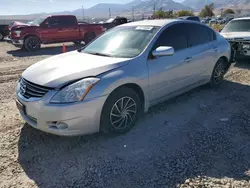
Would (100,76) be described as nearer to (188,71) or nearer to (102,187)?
(102,187)

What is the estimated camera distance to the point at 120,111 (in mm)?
3744

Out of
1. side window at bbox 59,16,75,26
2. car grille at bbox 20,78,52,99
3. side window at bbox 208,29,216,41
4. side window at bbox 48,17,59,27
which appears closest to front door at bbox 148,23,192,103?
side window at bbox 208,29,216,41

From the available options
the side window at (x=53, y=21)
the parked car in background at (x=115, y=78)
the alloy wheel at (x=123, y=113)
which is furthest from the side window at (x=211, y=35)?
the side window at (x=53, y=21)

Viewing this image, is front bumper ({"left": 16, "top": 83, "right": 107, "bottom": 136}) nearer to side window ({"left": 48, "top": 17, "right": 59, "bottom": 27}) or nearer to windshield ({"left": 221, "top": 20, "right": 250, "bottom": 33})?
windshield ({"left": 221, "top": 20, "right": 250, "bottom": 33})

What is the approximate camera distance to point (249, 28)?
8945 millimetres

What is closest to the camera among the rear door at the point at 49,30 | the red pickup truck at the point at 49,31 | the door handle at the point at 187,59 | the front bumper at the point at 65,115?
the front bumper at the point at 65,115

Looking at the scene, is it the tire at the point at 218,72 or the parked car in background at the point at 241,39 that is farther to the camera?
the parked car in background at the point at 241,39

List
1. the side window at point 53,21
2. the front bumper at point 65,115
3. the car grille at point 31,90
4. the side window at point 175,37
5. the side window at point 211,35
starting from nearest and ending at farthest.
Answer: the front bumper at point 65,115, the car grille at point 31,90, the side window at point 175,37, the side window at point 211,35, the side window at point 53,21

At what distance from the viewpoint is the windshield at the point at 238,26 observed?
908cm

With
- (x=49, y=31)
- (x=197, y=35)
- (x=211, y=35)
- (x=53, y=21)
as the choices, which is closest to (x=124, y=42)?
(x=197, y=35)

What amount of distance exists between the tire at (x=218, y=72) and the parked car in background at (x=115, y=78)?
1.79 ft

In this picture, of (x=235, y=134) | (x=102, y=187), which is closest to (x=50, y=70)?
(x=102, y=187)

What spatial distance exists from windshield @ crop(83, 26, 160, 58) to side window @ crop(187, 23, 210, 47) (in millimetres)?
978

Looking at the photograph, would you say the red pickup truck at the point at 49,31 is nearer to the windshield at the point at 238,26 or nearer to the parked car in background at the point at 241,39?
the windshield at the point at 238,26
